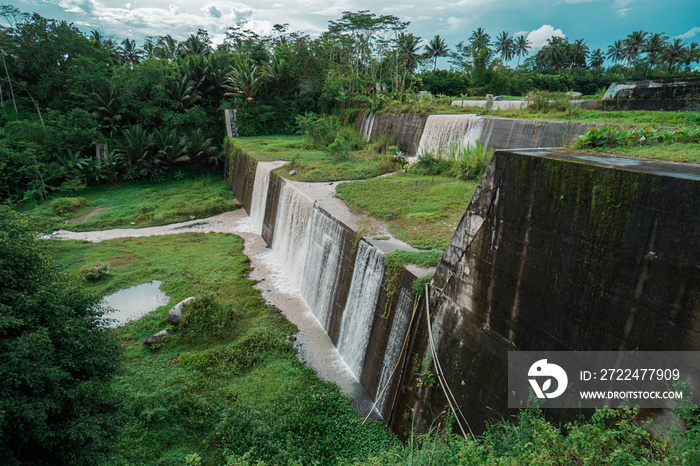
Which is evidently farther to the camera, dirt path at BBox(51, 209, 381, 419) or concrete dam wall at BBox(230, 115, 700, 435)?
dirt path at BBox(51, 209, 381, 419)

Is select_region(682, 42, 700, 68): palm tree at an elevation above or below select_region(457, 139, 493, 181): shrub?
above

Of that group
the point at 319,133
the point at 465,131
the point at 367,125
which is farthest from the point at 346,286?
the point at 367,125

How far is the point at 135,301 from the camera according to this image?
9328mm

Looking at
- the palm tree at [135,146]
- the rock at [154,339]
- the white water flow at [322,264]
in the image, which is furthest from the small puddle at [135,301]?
the palm tree at [135,146]

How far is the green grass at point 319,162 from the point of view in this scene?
12562 millimetres

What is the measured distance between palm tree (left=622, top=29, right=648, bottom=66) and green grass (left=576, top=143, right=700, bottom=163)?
5028 cm

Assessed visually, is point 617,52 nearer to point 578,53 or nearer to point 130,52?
point 578,53

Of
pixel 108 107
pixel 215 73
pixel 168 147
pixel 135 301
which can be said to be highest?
pixel 215 73

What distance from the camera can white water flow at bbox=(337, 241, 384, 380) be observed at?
6595mm

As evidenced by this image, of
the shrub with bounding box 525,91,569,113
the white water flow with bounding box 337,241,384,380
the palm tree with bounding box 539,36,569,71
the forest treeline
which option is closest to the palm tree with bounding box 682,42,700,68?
the palm tree with bounding box 539,36,569,71

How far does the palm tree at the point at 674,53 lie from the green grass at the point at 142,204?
153 ft

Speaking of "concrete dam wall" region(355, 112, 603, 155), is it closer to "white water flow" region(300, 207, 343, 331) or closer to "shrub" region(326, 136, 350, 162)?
"shrub" region(326, 136, 350, 162)

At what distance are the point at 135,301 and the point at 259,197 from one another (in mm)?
6301

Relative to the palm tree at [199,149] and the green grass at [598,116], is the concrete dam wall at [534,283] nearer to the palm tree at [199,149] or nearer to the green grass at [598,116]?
the green grass at [598,116]
